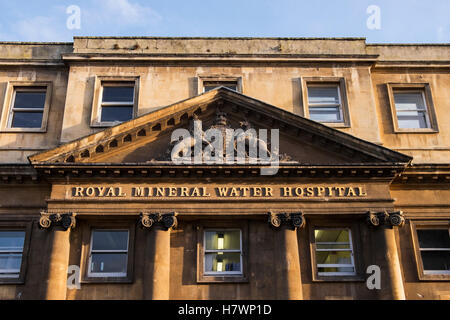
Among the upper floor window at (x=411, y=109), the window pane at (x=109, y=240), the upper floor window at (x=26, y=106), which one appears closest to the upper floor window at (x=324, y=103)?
the upper floor window at (x=411, y=109)

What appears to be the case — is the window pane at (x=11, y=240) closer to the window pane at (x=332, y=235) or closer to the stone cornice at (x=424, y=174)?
the window pane at (x=332, y=235)

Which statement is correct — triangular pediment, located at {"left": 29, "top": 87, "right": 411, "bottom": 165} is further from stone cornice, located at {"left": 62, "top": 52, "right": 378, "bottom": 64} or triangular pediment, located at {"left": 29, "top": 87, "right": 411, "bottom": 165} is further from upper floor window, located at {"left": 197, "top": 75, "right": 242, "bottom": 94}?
stone cornice, located at {"left": 62, "top": 52, "right": 378, "bottom": 64}

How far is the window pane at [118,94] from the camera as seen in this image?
21453 mm

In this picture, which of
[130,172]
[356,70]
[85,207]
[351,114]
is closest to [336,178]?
[351,114]

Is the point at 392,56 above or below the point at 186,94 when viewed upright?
above

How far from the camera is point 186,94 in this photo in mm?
21391

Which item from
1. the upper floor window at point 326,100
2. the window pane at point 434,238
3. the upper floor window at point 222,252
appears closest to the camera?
the upper floor window at point 222,252

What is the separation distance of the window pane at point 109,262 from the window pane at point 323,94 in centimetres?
922

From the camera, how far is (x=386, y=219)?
704 inches

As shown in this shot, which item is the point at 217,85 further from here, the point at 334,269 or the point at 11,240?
the point at 11,240

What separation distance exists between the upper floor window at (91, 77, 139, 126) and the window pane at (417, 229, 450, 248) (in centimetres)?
1100

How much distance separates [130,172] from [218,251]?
381 centimetres
